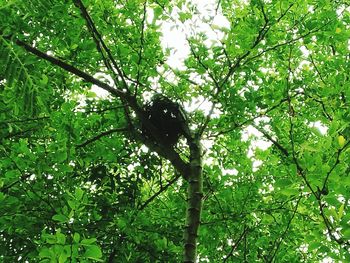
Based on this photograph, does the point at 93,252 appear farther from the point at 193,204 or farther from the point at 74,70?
the point at 74,70

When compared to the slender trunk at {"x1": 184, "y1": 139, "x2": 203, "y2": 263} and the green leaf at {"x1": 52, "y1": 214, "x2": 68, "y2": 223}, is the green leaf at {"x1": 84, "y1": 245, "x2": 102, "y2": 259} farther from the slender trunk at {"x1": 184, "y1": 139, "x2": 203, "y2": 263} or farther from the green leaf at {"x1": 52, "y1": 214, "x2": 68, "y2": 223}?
the slender trunk at {"x1": 184, "y1": 139, "x2": 203, "y2": 263}

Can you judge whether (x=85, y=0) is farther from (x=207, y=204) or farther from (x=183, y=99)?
(x=207, y=204)

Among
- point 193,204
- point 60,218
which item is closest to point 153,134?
point 193,204

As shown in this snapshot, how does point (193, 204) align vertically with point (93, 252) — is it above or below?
above

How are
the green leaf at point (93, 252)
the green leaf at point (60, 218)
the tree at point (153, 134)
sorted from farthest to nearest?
1. the tree at point (153, 134)
2. the green leaf at point (60, 218)
3. the green leaf at point (93, 252)

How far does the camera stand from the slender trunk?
116 inches

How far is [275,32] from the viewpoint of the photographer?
3557mm

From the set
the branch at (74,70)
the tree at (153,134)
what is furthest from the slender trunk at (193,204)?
the branch at (74,70)

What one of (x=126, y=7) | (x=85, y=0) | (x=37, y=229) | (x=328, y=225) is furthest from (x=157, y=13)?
(x=328, y=225)

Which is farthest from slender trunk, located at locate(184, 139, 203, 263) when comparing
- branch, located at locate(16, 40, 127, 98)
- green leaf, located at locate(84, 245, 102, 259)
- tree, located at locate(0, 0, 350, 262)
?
green leaf, located at locate(84, 245, 102, 259)

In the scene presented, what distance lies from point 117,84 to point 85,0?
2.33 ft

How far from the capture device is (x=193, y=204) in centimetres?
317

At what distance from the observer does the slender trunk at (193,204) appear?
2938mm

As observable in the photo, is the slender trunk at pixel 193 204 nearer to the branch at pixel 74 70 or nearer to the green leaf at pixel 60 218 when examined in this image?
the branch at pixel 74 70
